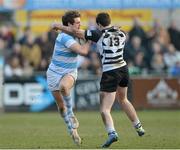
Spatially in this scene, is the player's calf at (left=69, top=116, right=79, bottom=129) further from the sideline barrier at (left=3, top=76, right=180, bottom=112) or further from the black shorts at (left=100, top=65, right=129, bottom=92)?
the sideline barrier at (left=3, top=76, right=180, bottom=112)

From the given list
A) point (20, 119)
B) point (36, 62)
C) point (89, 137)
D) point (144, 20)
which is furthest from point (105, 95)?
point (144, 20)

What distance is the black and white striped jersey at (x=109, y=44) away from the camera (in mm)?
14000

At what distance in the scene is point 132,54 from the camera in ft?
86.2

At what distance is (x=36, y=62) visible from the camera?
26875 millimetres

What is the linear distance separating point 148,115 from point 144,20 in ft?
24.4

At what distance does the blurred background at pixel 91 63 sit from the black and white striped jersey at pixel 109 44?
10927 mm

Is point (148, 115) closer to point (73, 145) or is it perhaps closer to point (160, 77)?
point (160, 77)

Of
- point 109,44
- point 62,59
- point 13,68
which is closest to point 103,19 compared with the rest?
point 109,44

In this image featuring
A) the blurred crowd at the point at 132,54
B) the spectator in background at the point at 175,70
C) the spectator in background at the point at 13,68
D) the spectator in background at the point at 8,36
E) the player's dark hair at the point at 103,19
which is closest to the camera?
the player's dark hair at the point at 103,19

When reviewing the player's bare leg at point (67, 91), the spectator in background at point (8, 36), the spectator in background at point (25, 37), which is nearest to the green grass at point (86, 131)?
the player's bare leg at point (67, 91)

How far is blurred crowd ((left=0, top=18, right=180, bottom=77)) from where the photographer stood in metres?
25.9

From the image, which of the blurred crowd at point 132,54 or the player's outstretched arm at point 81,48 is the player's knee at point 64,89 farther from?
the blurred crowd at point 132,54

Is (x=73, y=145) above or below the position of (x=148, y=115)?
above

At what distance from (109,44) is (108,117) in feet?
4.27
